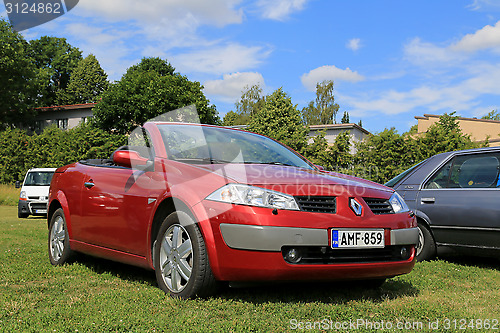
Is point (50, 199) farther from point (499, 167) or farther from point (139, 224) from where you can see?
point (499, 167)

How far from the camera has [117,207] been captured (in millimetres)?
4762

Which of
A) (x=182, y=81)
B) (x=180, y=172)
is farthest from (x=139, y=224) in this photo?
(x=182, y=81)

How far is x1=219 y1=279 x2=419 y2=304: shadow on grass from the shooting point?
401cm

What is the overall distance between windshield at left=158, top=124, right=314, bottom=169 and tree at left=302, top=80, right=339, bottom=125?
56.7 metres

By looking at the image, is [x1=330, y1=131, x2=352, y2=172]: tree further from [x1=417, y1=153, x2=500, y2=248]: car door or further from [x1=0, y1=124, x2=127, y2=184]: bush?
[x1=0, y1=124, x2=127, y2=184]: bush

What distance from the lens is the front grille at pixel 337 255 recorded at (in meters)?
3.72

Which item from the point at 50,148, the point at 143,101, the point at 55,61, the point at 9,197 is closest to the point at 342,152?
the point at 9,197

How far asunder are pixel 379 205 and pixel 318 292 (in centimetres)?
96

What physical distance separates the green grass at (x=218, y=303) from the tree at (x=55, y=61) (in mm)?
60635

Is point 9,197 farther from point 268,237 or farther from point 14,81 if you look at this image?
point 14,81

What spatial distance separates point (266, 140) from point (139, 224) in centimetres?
185

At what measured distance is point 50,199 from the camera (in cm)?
637

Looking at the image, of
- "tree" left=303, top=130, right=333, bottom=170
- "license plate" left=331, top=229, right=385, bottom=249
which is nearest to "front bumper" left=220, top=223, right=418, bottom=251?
"license plate" left=331, top=229, right=385, bottom=249

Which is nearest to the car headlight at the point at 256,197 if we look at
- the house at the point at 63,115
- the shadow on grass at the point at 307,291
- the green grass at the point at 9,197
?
the shadow on grass at the point at 307,291
